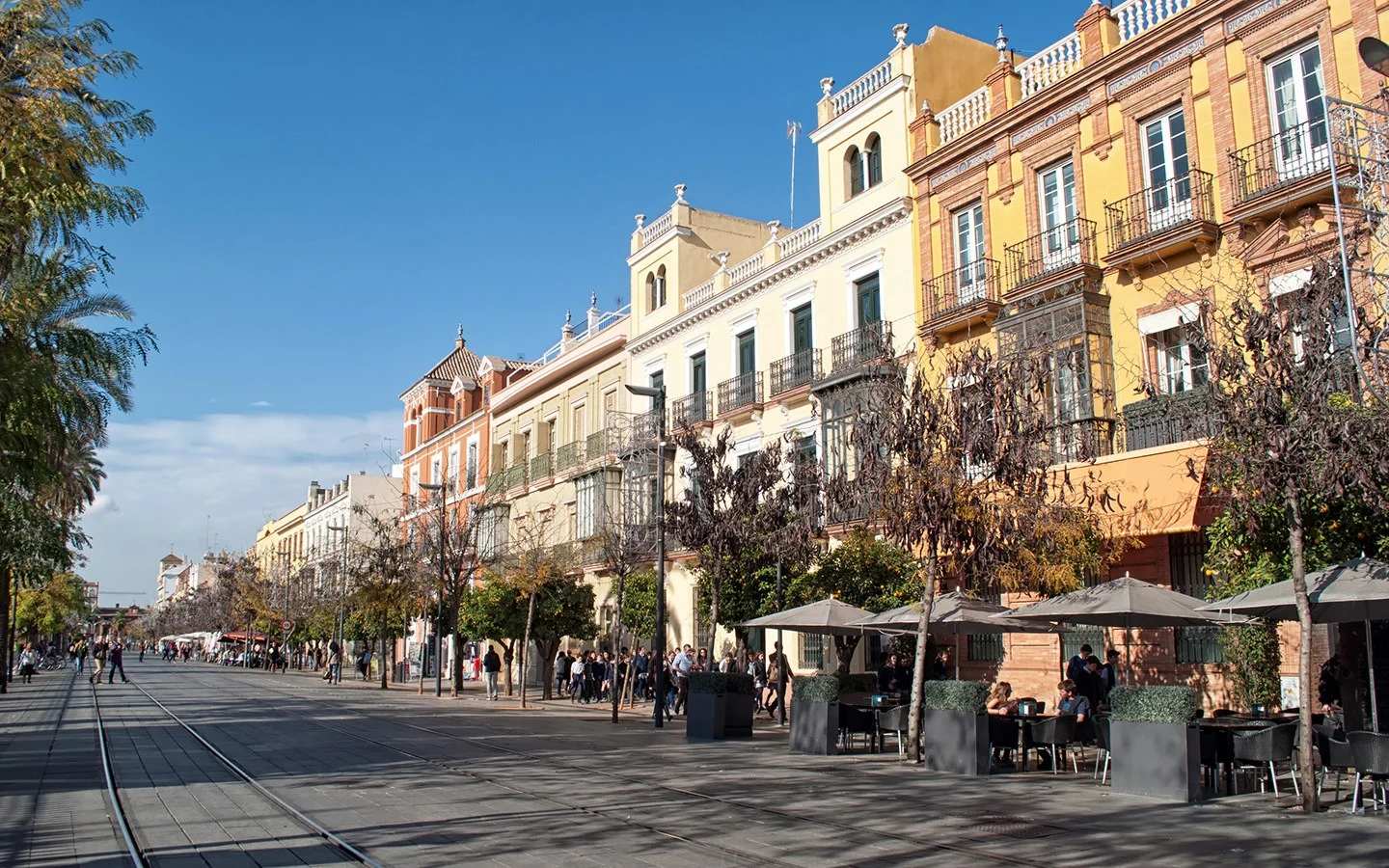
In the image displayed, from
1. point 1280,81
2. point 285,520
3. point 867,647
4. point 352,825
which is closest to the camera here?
point 352,825

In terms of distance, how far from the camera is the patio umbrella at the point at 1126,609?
46.6ft

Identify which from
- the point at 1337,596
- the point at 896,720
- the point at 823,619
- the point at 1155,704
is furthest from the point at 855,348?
the point at 1337,596

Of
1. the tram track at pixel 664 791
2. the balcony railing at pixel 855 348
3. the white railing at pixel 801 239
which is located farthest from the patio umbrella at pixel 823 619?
the white railing at pixel 801 239

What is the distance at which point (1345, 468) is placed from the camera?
12102 millimetres

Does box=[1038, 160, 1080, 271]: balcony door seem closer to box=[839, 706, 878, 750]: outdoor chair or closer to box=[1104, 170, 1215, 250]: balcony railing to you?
box=[1104, 170, 1215, 250]: balcony railing

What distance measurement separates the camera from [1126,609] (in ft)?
45.8

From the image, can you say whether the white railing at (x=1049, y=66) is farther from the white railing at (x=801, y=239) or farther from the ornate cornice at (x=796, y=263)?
the white railing at (x=801, y=239)

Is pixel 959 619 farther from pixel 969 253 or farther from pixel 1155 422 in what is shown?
pixel 969 253

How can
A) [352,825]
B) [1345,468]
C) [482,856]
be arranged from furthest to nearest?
[1345,468] < [352,825] < [482,856]

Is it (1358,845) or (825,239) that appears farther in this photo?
(825,239)

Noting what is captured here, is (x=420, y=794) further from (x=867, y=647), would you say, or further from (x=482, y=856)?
(x=867, y=647)

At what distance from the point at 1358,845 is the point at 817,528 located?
1511 cm

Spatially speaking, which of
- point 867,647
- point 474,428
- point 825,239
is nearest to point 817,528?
point 867,647

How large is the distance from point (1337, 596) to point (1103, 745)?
10.8 ft
